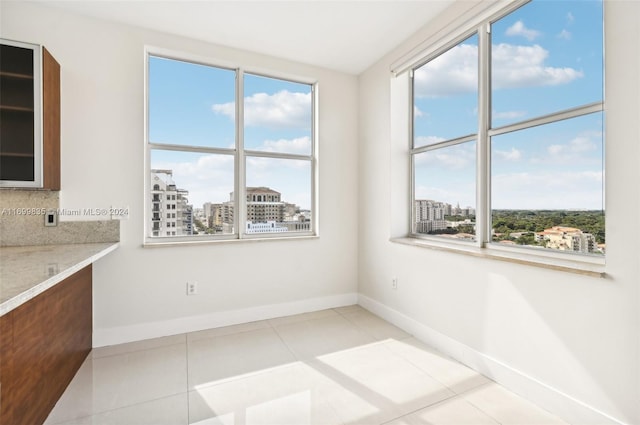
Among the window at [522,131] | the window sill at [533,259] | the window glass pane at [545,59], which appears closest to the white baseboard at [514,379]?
the window sill at [533,259]

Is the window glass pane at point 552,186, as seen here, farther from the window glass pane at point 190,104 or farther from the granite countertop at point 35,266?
the granite countertop at point 35,266

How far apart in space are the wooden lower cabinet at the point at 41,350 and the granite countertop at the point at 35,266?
0.61ft

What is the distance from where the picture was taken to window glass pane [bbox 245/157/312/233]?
3.21m

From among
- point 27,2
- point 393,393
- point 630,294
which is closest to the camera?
point 630,294

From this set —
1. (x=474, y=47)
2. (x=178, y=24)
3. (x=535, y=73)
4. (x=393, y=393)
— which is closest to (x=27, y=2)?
(x=178, y=24)

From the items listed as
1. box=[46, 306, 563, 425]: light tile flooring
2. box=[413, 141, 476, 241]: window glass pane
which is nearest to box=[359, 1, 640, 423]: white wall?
box=[46, 306, 563, 425]: light tile flooring

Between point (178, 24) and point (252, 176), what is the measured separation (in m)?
1.48

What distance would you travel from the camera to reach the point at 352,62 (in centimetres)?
327

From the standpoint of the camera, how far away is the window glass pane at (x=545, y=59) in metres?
1.72

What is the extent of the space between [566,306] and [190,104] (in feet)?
11.0

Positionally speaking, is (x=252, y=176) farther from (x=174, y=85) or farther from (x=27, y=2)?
(x=27, y=2)

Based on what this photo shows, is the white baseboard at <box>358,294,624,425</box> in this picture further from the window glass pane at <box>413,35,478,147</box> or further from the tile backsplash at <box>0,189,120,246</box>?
the tile backsplash at <box>0,189,120,246</box>

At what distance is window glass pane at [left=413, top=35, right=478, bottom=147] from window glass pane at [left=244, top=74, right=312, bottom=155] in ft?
4.02

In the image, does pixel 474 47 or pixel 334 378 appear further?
pixel 474 47
